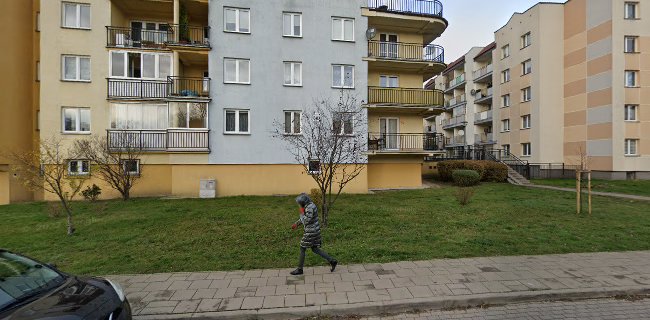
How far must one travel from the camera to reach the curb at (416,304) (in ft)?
13.9

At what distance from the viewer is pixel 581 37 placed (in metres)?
24.4

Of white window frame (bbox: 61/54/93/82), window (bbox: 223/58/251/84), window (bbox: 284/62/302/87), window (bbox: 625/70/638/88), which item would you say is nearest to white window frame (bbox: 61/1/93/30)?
white window frame (bbox: 61/54/93/82)

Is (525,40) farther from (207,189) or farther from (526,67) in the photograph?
(207,189)

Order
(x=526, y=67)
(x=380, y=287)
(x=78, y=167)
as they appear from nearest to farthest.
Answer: (x=380, y=287), (x=78, y=167), (x=526, y=67)

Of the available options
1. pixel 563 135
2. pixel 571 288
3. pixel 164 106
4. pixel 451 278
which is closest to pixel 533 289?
pixel 571 288

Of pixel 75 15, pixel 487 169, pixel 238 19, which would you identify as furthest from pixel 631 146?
pixel 75 15

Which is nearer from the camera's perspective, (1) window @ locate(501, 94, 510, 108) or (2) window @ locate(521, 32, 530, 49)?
(2) window @ locate(521, 32, 530, 49)

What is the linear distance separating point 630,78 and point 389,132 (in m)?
19.4

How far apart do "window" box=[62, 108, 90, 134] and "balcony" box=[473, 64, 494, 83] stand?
36326mm

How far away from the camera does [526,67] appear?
27.8m

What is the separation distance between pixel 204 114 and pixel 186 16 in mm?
5688

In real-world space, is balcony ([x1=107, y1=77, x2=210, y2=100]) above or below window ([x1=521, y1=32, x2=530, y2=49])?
below

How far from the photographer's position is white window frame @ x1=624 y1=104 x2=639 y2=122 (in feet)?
73.0

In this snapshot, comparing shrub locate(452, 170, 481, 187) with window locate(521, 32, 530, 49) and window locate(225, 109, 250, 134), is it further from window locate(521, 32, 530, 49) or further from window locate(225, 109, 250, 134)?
window locate(521, 32, 530, 49)
